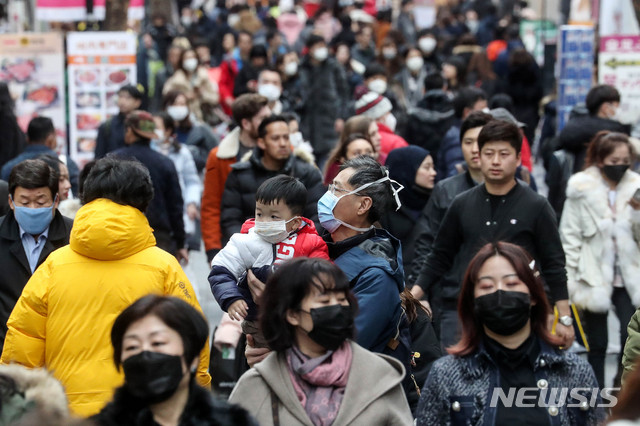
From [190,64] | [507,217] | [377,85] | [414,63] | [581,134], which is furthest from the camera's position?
[414,63]

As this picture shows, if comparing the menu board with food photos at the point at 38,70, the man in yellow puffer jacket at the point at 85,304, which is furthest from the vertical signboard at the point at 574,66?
the man in yellow puffer jacket at the point at 85,304

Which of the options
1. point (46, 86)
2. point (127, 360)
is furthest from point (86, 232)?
point (46, 86)

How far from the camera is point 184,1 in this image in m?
33.9

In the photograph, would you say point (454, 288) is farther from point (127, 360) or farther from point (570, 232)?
point (127, 360)

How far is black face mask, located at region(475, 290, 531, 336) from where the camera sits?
14.9 feet

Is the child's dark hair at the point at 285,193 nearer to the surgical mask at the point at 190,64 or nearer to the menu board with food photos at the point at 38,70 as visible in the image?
the menu board with food photos at the point at 38,70

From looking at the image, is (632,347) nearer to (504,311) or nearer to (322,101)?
(504,311)

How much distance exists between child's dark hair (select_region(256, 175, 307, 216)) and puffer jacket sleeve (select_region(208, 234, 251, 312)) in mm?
258

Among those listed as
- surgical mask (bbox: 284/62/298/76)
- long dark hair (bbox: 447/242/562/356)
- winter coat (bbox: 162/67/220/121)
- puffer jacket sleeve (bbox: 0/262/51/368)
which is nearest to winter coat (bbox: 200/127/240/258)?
puffer jacket sleeve (bbox: 0/262/51/368)

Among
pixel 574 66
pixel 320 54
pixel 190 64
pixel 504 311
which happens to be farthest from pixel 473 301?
pixel 190 64

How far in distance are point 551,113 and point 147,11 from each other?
1967 cm

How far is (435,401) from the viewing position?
14.8 ft

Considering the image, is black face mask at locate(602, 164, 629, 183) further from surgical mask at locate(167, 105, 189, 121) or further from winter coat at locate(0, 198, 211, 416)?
surgical mask at locate(167, 105, 189, 121)

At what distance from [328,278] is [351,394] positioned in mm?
479
